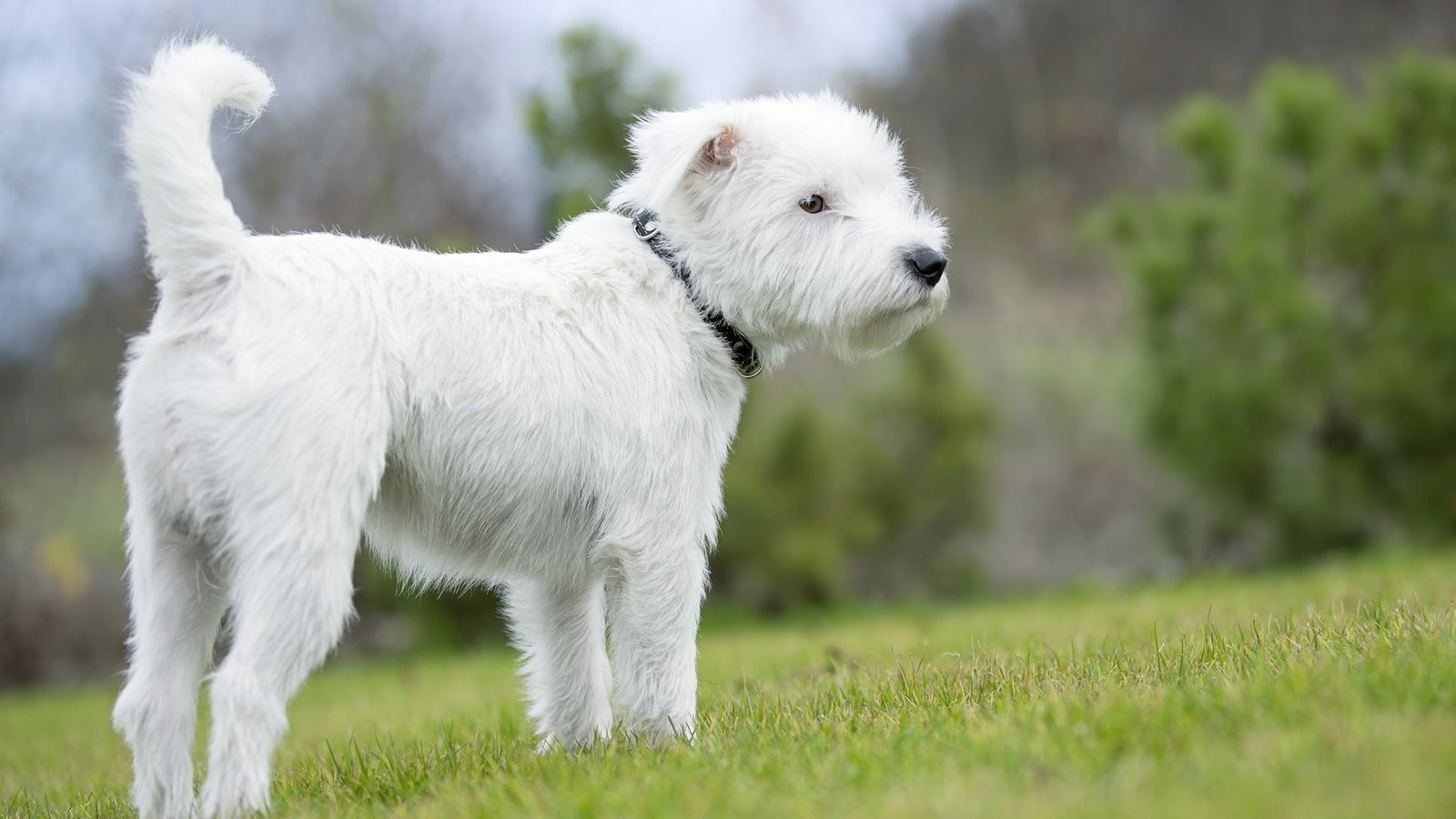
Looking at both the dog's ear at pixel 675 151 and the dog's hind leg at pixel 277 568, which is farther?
the dog's ear at pixel 675 151

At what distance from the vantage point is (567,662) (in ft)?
14.9

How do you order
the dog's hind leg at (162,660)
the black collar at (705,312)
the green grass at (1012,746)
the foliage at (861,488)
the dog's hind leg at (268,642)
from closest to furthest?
the green grass at (1012,746) → the dog's hind leg at (268,642) → the dog's hind leg at (162,660) → the black collar at (705,312) → the foliage at (861,488)

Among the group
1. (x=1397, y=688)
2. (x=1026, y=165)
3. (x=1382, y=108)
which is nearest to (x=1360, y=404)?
(x=1382, y=108)

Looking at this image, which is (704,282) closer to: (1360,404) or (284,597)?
(284,597)

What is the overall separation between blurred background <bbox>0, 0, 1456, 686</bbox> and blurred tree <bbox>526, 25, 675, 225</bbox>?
0.08ft

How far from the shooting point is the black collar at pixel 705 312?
14.2ft

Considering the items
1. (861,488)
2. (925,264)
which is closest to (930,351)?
(861,488)

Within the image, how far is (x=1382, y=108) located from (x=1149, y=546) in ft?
18.9

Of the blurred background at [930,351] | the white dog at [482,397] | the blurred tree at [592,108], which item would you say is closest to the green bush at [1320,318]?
the blurred background at [930,351]

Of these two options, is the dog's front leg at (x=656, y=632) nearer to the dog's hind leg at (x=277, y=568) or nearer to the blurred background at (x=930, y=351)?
the dog's hind leg at (x=277, y=568)

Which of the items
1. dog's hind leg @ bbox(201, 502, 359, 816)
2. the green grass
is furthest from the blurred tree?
dog's hind leg @ bbox(201, 502, 359, 816)

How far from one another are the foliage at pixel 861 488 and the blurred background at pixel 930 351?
4cm

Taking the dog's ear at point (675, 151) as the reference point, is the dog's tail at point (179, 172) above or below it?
below

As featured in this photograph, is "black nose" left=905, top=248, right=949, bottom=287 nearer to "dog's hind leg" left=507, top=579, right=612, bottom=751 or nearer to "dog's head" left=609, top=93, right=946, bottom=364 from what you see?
"dog's head" left=609, top=93, right=946, bottom=364
